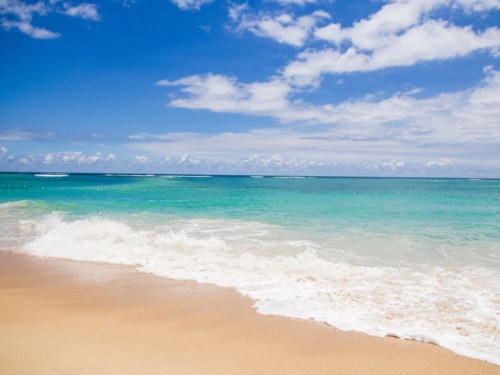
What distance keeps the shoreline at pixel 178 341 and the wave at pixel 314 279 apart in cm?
45

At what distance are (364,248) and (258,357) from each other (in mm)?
7661

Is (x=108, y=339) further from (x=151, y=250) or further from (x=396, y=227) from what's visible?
(x=396, y=227)

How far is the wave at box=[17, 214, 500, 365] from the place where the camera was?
500 cm

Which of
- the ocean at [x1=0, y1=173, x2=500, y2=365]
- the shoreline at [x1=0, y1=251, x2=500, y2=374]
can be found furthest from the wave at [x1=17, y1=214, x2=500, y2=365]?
the shoreline at [x1=0, y1=251, x2=500, y2=374]

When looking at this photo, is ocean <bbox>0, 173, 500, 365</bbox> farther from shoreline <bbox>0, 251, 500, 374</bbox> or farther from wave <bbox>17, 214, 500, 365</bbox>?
shoreline <bbox>0, 251, 500, 374</bbox>

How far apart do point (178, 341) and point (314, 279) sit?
3754 millimetres

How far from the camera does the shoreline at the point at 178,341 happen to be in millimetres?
3836

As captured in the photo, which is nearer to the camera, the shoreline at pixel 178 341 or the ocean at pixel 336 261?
the shoreline at pixel 178 341

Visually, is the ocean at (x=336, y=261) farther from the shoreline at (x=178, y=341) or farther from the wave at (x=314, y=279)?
the shoreline at (x=178, y=341)

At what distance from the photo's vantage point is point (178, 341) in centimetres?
443

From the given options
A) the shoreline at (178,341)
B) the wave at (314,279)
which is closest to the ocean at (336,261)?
the wave at (314,279)

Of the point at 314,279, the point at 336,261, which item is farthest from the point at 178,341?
the point at 336,261

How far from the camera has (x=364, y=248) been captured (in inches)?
425

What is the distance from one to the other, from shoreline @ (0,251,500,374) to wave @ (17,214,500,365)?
1.46 ft
